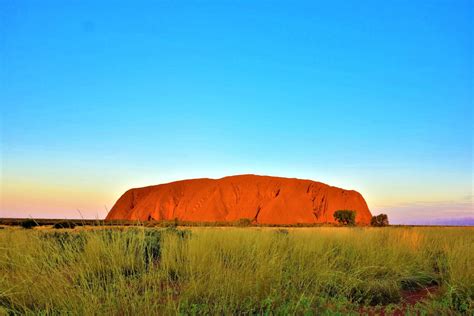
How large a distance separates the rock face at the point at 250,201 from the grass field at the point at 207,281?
69.4 m

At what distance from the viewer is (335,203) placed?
84625 millimetres

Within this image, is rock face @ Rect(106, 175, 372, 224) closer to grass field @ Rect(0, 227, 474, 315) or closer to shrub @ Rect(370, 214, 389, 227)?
shrub @ Rect(370, 214, 389, 227)

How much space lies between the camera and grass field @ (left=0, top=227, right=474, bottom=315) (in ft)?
15.8

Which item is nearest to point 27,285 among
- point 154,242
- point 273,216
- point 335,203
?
point 154,242

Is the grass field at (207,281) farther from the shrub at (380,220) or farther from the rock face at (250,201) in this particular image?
the rock face at (250,201)

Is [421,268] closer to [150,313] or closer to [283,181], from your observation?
[150,313]

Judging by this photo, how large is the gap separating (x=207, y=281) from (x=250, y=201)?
7789cm

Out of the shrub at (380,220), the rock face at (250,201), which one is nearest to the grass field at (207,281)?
the shrub at (380,220)

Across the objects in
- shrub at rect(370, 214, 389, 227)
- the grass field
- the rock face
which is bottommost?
the grass field

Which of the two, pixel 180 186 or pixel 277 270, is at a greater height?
pixel 180 186

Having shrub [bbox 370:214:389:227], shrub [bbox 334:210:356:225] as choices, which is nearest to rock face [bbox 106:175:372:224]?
shrub [bbox 334:210:356:225]

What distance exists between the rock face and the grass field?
228ft

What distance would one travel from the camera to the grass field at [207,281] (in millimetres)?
4820

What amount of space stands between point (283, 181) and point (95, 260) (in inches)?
3205
